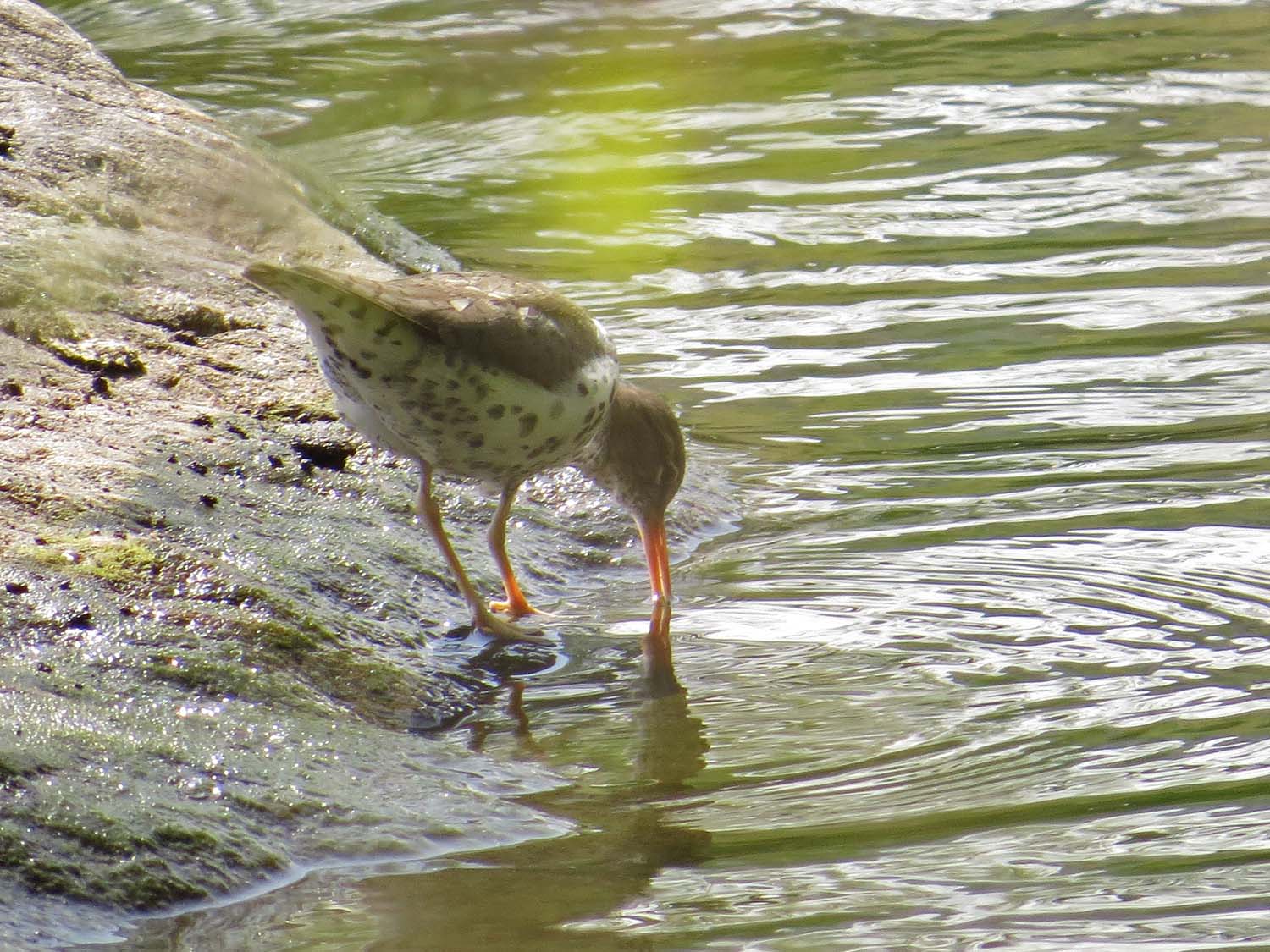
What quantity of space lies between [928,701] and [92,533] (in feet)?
6.51

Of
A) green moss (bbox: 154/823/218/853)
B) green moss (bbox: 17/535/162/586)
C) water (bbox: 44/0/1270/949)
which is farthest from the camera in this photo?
green moss (bbox: 17/535/162/586)

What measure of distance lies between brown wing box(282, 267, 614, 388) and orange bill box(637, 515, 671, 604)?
0.53 metres

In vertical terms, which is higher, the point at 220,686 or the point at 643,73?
the point at 643,73

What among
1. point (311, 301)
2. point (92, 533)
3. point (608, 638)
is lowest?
point (608, 638)

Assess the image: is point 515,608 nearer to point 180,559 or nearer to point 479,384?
point 479,384

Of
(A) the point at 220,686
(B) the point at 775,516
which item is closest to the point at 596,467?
(B) the point at 775,516

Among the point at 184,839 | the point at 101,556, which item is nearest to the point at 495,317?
the point at 101,556

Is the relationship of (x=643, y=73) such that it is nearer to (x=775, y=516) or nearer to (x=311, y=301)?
(x=775, y=516)

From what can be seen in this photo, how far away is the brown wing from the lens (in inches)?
180

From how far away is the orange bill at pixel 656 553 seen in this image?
514 cm

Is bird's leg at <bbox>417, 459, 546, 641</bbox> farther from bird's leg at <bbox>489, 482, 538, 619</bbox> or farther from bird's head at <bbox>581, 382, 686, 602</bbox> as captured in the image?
bird's head at <bbox>581, 382, 686, 602</bbox>

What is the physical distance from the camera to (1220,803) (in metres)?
3.65

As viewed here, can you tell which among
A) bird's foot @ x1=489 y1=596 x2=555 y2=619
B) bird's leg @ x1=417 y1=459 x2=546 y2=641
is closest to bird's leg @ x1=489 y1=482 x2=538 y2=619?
bird's foot @ x1=489 y1=596 x2=555 y2=619

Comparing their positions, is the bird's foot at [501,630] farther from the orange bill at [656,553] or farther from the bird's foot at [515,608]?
the orange bill at [656,553]
